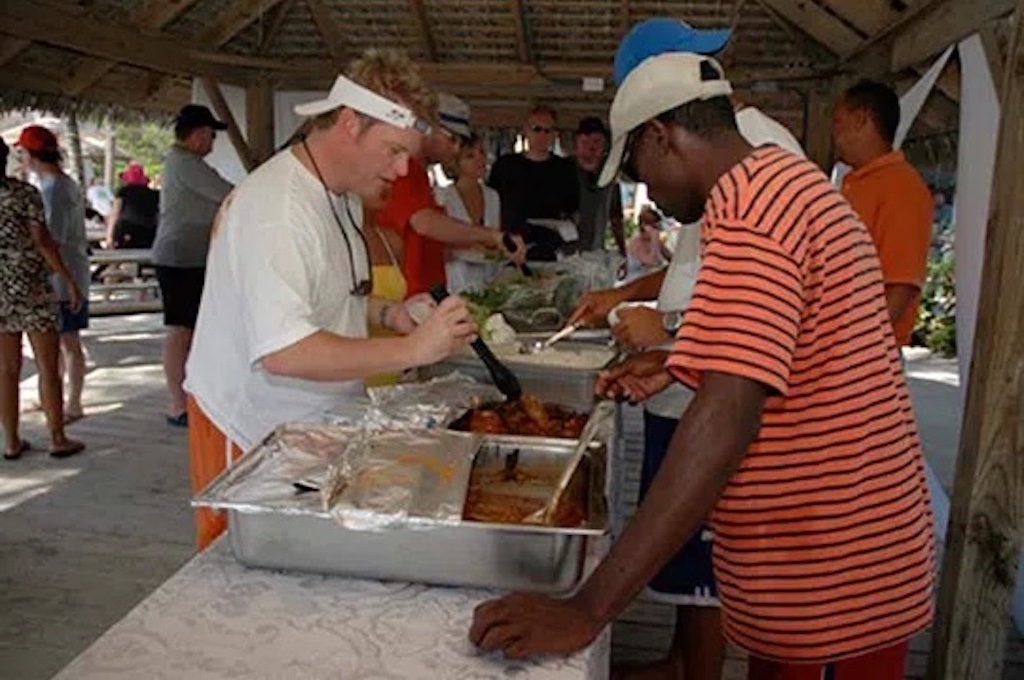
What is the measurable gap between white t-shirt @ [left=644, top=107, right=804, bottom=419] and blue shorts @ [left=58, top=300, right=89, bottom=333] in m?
3.43

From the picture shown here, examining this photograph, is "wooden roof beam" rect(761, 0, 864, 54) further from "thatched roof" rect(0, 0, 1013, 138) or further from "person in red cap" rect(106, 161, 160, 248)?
"person in red cap" rect(106, 161, 160, 248)

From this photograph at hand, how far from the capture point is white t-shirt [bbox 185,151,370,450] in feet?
4.48

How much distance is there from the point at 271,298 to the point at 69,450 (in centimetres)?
336

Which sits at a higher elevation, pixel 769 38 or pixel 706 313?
pixel 769 38

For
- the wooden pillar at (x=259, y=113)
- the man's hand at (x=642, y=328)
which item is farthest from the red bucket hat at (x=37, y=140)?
the man's hand at (x=642, y=328)

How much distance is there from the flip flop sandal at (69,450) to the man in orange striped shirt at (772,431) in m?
3.80

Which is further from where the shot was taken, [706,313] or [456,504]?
[456,504]

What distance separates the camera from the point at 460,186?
3.95 m

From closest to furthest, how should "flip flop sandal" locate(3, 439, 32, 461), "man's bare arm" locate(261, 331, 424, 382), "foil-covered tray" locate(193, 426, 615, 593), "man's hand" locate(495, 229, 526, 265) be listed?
"foil-covered tray" locate(193, 426, 615, 593), "man's bare arm" locate(261, 331, 424, 382), "man's hand" locate(495, 229, 526, 265), "flip flop sandal" locate(3, 439, 32, 461)

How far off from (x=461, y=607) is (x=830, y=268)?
0.54 meters

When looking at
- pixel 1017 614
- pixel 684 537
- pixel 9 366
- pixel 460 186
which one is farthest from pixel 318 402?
pixel 9 366

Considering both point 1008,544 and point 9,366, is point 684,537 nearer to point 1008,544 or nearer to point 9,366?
point 1008,544

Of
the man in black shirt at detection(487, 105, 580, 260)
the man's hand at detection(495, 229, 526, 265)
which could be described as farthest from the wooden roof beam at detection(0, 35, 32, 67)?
the man's hand at detection(495, 229, 526, 265)

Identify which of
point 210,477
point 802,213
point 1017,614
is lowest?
point 1017,614
